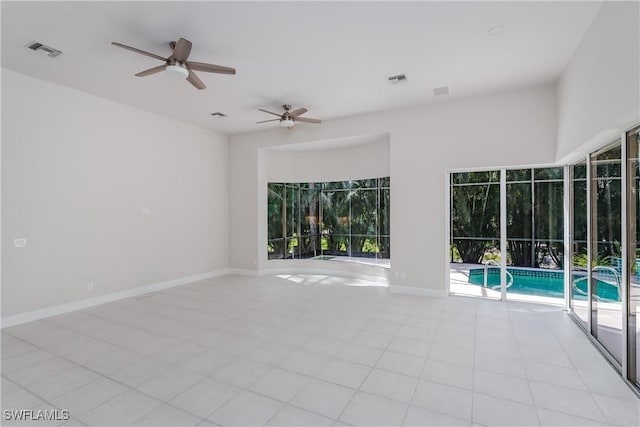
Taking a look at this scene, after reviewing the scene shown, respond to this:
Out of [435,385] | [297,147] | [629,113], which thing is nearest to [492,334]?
[435,385]

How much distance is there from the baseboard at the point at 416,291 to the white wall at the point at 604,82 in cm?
289

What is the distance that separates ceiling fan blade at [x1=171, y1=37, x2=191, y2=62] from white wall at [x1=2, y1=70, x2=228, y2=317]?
2.71 meters

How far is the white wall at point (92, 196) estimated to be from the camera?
14.4 feet

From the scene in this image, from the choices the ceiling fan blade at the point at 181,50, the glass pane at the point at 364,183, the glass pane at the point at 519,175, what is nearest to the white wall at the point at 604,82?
the glass pane at the point at 519,175

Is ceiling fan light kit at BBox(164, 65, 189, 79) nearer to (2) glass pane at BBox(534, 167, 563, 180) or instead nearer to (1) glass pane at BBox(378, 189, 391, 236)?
(1) glass pane at BBox(378, 189, 391, 236)

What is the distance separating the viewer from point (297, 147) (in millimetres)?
7629

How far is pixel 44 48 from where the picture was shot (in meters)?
3.74

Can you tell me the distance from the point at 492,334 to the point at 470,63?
353cm

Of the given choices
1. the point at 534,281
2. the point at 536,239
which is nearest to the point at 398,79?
the point at 536,239

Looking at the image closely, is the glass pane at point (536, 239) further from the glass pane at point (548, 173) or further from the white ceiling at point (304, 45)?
the white ceiling at point (304, 45)

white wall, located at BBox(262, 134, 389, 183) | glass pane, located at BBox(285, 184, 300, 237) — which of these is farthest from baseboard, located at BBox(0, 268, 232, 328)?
white wall, located at BBox(262, 134, 389, 183)

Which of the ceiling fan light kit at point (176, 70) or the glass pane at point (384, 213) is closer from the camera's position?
the ceiling fan light kit at point (176, 70)

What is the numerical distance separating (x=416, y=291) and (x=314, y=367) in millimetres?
3307

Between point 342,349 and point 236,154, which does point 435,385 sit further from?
point 236,154
